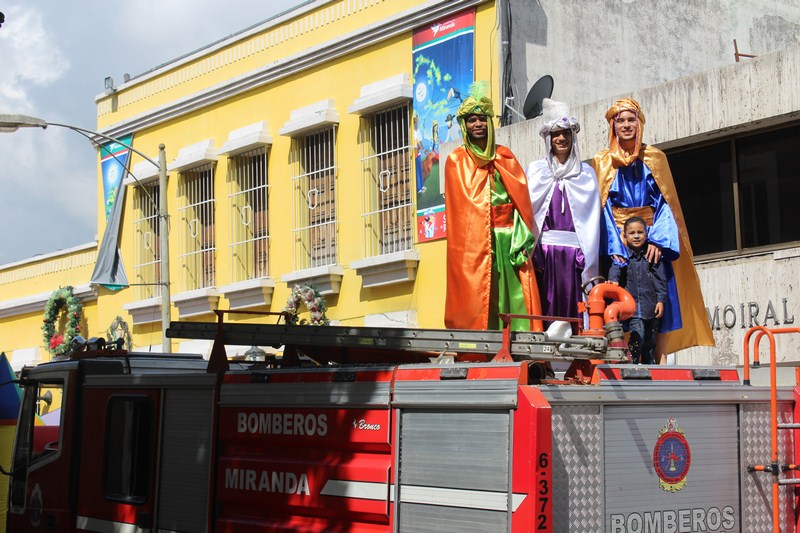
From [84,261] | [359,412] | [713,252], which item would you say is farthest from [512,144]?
[84,261]

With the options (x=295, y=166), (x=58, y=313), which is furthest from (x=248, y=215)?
(x=58, y=313)

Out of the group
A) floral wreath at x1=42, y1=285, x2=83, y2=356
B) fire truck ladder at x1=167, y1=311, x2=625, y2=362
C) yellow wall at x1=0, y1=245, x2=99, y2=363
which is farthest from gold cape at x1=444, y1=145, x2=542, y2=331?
yellow wall at x1=0, y1=245, x2=99, y2=363

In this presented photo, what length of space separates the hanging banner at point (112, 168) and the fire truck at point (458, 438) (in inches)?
661

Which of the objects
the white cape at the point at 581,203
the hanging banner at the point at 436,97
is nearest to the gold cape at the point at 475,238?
the white cape at the point at 581,203

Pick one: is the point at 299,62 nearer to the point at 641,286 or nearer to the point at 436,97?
the point at 436,97

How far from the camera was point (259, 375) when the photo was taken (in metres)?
7.55

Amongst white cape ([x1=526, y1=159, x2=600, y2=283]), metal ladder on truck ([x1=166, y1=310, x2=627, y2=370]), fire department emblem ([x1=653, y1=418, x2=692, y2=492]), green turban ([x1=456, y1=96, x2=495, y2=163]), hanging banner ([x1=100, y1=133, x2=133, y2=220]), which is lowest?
fire department emblem ([x1=653, y1=418, x2=692, y2=492])

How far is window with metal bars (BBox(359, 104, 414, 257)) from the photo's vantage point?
1820 cm

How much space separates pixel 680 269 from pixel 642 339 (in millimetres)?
700

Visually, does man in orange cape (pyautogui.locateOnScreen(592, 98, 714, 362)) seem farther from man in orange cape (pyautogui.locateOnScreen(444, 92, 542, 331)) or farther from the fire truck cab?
the fire truck cab

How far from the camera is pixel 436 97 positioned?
1753cm

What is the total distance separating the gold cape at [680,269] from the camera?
Answer: 27.5 ft

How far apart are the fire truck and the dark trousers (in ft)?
1.43

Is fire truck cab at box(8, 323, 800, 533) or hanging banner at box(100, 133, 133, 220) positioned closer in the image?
fire truck cab at box(8, 323, 800, 533)
